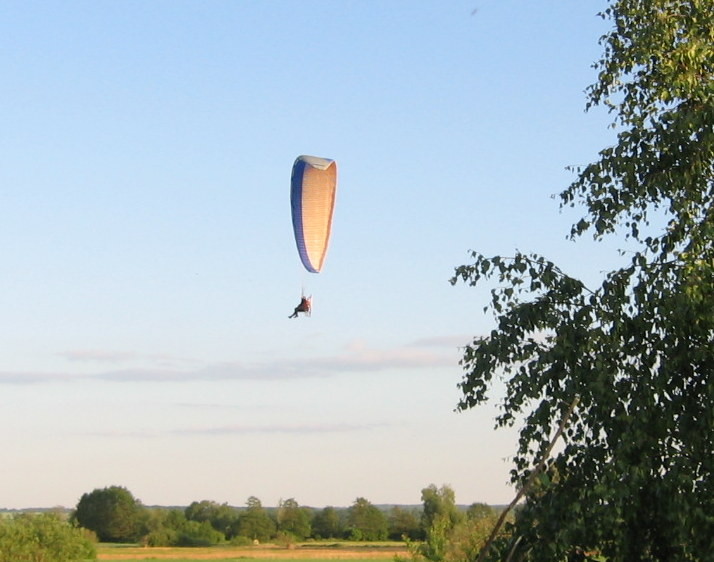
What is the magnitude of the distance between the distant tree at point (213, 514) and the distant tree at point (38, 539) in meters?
54.5

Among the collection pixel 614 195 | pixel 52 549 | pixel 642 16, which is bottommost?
pixel 52 549

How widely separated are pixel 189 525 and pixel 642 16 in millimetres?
113637

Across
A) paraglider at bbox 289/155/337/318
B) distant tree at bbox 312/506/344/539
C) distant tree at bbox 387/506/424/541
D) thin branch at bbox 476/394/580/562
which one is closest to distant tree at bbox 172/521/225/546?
distant tree at bbox 312/506/344/539

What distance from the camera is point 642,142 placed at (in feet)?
49.8

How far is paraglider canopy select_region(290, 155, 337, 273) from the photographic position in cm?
2789

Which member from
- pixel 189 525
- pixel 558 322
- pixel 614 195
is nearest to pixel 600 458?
pixel 558 322

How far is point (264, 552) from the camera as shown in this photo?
105 m

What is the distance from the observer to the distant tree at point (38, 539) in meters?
66.3

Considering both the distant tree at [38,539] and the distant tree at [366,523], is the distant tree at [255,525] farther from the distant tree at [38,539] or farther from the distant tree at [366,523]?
the distant tree at [38,539]

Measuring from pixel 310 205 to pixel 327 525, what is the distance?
101 m

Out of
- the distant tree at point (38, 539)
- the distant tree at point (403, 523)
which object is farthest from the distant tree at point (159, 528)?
the distant tree at point (38, 539)

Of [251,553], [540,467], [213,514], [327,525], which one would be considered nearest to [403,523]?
[327,525]

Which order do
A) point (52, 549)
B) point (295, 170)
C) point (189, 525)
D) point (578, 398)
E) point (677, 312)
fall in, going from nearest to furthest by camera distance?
point (677, 312)
point (578, 398)
point (295, 170)
point (52, 549)
point (189, 525)

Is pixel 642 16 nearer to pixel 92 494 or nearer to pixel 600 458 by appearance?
pixel 600 458
